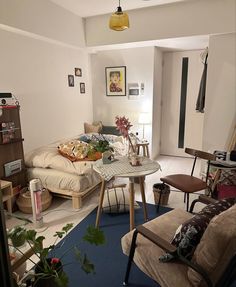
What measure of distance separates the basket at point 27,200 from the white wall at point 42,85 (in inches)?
29.8

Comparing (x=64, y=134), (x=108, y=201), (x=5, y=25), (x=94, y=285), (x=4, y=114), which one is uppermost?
(x=5, y=25)

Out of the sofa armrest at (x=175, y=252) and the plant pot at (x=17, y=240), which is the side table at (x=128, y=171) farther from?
the plant pot at (x=17, y=240)

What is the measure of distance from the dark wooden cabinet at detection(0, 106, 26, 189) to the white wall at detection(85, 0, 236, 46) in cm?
210

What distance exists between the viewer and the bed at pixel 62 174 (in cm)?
286

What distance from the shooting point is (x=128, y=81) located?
4.51m

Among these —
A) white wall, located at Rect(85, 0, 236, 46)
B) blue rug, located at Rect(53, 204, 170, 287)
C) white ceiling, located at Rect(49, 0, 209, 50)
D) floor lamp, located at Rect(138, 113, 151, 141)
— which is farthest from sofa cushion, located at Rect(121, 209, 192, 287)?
white ceiling, located at Rect(49, 0, 209, 50)

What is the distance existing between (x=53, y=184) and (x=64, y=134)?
1345 mm

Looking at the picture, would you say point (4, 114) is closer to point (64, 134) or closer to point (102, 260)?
point (64, 134)

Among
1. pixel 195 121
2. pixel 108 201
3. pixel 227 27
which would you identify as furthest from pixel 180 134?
pixel 108 201

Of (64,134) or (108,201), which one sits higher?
(64,134)

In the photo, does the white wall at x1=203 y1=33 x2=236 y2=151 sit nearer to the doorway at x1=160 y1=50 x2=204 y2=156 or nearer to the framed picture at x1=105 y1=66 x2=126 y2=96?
the doorway at x1=160 y1=50 x2=204 y2=156

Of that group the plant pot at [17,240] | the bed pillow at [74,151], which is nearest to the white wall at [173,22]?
the bed pillow at [74,151]

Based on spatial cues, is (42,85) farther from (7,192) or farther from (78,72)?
(7,192)

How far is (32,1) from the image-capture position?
291 cm
